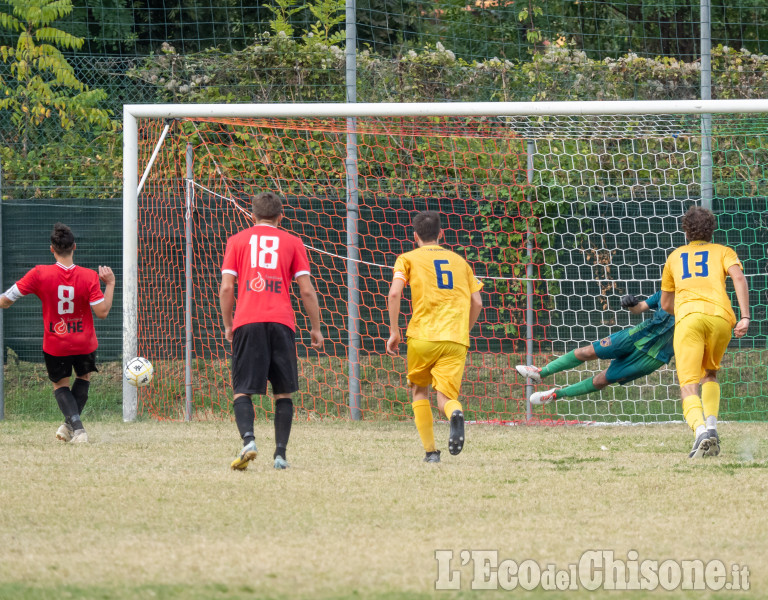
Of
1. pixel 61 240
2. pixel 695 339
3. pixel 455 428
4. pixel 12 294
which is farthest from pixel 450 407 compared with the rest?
pixel 12 294

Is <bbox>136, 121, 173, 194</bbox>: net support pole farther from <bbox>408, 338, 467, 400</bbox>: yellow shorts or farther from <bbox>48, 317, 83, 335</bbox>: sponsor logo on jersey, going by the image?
<bbox>408, 338, 467, 400</bbox>: yellow shorts

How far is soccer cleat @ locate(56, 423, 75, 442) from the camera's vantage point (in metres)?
7.95

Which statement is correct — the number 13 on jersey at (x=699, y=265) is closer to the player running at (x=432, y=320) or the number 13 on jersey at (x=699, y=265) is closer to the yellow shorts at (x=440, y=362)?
the player running at (x=432, y=320)

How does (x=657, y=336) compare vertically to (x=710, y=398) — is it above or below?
above

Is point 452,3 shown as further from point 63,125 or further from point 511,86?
point 63,125

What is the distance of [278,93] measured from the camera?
1241 cm

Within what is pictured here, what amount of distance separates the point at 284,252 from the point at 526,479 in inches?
77.8

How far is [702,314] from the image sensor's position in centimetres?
701

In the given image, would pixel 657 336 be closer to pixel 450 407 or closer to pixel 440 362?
pixel 440 362

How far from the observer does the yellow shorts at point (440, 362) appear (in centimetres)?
673

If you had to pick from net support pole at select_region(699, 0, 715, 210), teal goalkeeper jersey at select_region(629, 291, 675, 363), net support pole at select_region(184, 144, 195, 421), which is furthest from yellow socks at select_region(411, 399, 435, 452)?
net support pole at select_region(699, 0, 715, 210)

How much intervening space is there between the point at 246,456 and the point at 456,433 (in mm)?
1342

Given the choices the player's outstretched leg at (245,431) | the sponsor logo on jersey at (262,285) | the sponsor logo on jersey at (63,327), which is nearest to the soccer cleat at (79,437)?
the sponsor logo on jersey at (63,327)

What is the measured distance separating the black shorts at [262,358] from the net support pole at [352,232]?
3998 mm
